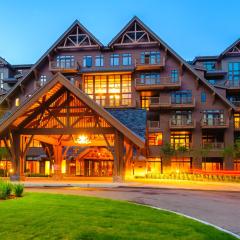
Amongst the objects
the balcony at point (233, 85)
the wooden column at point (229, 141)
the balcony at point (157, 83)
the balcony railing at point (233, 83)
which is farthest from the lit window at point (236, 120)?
the balcony at point (157, 83)

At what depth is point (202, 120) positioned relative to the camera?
53438 mm

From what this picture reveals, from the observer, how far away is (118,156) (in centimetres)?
2891

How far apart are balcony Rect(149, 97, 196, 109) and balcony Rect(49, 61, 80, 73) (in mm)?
11641

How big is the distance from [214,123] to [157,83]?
9.65m

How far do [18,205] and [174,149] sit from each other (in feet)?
133

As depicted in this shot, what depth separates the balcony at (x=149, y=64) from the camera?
175 ft

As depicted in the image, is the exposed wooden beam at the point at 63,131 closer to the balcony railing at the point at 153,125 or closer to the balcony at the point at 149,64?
the balcony railing at the point at 153,125

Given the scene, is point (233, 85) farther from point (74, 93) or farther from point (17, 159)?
point (17, 159)

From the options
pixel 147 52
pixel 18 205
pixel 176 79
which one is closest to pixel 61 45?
pixel 147 52

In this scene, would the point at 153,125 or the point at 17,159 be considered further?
the point at 153,125

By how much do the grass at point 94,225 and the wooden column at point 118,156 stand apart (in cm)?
1670

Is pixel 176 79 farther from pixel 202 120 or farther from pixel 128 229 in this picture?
pixel 128 229

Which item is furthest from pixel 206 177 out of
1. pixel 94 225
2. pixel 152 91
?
pixel 94 225

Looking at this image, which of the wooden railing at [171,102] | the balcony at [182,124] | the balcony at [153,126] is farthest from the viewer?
the balcony at [153,126]
